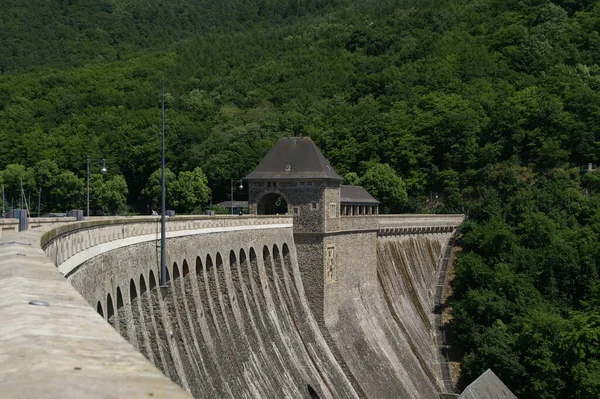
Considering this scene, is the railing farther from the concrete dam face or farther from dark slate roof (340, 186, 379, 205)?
dark slate roof (340, 186, 379, 205)

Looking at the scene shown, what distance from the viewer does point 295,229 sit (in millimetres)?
52344

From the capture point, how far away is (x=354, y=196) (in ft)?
219

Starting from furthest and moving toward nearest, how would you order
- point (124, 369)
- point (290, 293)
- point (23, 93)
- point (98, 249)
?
1. point (23, 93)
2. point (290, 293)
3. point (98, 249)
4. point (124, 369)

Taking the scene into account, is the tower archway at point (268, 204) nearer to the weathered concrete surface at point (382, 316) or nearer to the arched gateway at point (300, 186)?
the arched gateway at point (300, 186)

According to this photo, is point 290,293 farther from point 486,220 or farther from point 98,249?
point 486,220

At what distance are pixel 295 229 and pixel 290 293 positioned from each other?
4306 millimetres

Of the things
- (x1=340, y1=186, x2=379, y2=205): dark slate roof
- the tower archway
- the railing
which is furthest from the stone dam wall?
the tower archway

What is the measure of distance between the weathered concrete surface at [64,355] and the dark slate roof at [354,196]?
55711mm

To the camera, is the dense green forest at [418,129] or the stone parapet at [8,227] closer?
the stone parapet at [8,227]

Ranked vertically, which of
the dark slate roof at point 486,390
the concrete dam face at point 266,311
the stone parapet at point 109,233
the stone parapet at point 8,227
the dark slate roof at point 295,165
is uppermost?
the dark slate roof at point 295,165

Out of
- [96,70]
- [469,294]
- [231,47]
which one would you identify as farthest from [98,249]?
[231,47]

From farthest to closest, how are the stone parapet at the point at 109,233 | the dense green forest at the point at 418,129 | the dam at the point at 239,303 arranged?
the dense green forest at the point at 418,129 < the stone parapet at the point at 109,233 < the dam at the point at 239,303

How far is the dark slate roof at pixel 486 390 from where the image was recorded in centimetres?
4250

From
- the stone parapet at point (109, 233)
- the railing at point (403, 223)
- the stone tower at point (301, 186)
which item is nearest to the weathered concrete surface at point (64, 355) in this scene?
the stone parapet at point (109, 233)
